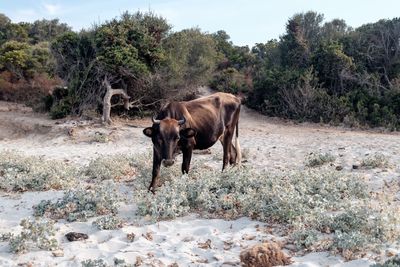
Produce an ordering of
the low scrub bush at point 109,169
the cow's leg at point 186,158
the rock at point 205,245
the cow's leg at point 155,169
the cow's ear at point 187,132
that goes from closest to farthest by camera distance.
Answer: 1. the rock at point 205,245
2. the cow's leg at point 155,169
3. the cow's ear at point 187,132
4. the cow's leg at point 186,158
5. the low scrub bush at point 109,169

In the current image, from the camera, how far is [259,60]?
35.2 metres

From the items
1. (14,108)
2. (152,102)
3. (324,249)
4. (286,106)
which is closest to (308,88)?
(286,106)

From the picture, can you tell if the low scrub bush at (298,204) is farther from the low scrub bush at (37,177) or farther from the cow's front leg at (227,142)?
the low scrub bush at (37,177)

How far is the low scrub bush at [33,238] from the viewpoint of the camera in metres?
5.59

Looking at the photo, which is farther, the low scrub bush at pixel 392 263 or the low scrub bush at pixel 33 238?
the low scrub bush at pixel 33 238

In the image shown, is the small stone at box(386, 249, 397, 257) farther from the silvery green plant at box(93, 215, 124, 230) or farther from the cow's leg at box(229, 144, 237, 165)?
the cow's leg at box(229, 144, 237, 165)

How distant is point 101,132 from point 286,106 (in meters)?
8.68

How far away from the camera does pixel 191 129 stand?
8297mm

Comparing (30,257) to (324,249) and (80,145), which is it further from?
(80,145)

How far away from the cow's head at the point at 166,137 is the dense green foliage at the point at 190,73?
11.0 meters

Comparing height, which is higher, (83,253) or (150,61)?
(150,61)

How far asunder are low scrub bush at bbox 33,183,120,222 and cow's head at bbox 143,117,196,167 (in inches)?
40.3

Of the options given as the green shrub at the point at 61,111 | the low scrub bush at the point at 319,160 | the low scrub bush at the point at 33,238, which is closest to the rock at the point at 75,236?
the low scrub bush at the point at 33,238

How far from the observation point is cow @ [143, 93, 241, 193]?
786 centimetres
